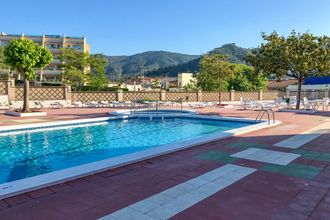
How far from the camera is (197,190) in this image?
443 centimetres

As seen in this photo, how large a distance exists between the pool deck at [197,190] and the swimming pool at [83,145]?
0.34m

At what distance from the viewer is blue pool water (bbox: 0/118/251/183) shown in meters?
7.28

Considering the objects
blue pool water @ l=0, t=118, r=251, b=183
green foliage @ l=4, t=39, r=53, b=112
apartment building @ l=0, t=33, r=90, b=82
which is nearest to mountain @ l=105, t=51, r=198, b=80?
apartment building @ l=0, t=33, r=90, b=82

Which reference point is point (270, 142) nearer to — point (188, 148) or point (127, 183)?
point (188, 148)

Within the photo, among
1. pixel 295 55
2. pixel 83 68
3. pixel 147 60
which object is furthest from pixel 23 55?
pixel 147 60

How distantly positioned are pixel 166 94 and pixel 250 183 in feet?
100

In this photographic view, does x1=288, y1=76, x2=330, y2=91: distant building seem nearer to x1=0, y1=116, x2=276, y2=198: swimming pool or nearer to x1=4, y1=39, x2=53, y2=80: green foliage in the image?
x1=0, y1=116, x2=276, y2=198: swimming pool

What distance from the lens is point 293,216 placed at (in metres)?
3.58

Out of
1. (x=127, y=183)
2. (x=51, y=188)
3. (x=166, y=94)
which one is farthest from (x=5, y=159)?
Answer: (x=166, y=94)

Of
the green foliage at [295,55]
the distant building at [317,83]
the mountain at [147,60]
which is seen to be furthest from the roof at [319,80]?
the mountain at [147,60]

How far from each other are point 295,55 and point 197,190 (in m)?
17.5

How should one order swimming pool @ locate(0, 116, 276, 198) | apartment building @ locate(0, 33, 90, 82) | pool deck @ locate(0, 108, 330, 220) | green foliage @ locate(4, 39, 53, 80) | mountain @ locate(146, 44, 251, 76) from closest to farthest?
pool deck @ locate(0, 108, 330, 220) < swimming pool @ locate(0, 116, 276, 198) < green foliage @ locate(4, 39, 53, 80) < apartment building @ locate(0, 33, 90, 82) < mountain @ locate(146, 44, 251, 76)

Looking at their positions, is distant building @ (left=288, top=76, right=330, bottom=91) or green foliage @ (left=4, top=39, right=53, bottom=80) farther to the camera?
distant building @ (left=288, top=76, right=330, bottom=91)

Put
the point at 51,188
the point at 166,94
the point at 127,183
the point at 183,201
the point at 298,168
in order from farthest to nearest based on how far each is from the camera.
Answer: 1. the point at 166,94
2. the point at 298,168
3. the point at 127,183
4. the point at 51,188
5. the point at 183,201
